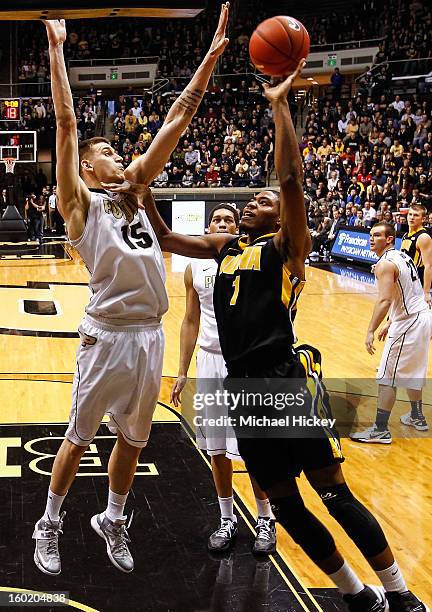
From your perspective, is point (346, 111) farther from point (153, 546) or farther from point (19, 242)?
point (153, 546)

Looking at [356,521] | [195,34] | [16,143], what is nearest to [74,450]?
[356,521]

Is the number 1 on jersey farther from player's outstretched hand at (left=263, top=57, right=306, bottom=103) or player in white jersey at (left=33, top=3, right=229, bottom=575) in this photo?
player's outstretched hand at (left=263, top=57, right=306, bottom=103)

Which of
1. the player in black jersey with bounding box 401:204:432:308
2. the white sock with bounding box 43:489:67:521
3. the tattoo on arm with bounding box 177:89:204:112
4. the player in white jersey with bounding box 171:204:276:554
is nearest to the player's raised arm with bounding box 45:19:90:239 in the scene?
the tattoo on arm with bounding box 177:89:204:112

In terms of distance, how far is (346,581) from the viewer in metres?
3.71

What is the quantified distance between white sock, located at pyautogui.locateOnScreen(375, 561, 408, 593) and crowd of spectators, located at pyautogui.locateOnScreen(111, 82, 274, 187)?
22007 millimetres

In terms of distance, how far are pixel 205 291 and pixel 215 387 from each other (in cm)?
64

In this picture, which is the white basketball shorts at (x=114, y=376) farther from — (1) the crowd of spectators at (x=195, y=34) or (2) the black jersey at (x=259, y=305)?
(1) the crowd of spectators at (x=195, y=34)

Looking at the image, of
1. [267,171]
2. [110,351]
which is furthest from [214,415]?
[267,171]

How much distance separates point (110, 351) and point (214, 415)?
47.4 inches

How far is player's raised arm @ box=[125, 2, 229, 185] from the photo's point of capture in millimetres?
4168

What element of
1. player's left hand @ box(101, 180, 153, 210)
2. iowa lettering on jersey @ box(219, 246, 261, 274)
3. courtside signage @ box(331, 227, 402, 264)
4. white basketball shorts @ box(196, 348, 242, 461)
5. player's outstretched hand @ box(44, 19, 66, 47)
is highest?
player's outstretched hand @ box(44, 19, 66, 47)

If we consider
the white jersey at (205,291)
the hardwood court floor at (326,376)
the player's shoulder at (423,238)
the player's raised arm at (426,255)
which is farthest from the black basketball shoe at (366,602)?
the player's shoulder at (423,238)

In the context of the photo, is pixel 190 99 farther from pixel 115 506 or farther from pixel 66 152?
pixel 115 506

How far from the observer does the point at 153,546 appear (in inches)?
191
